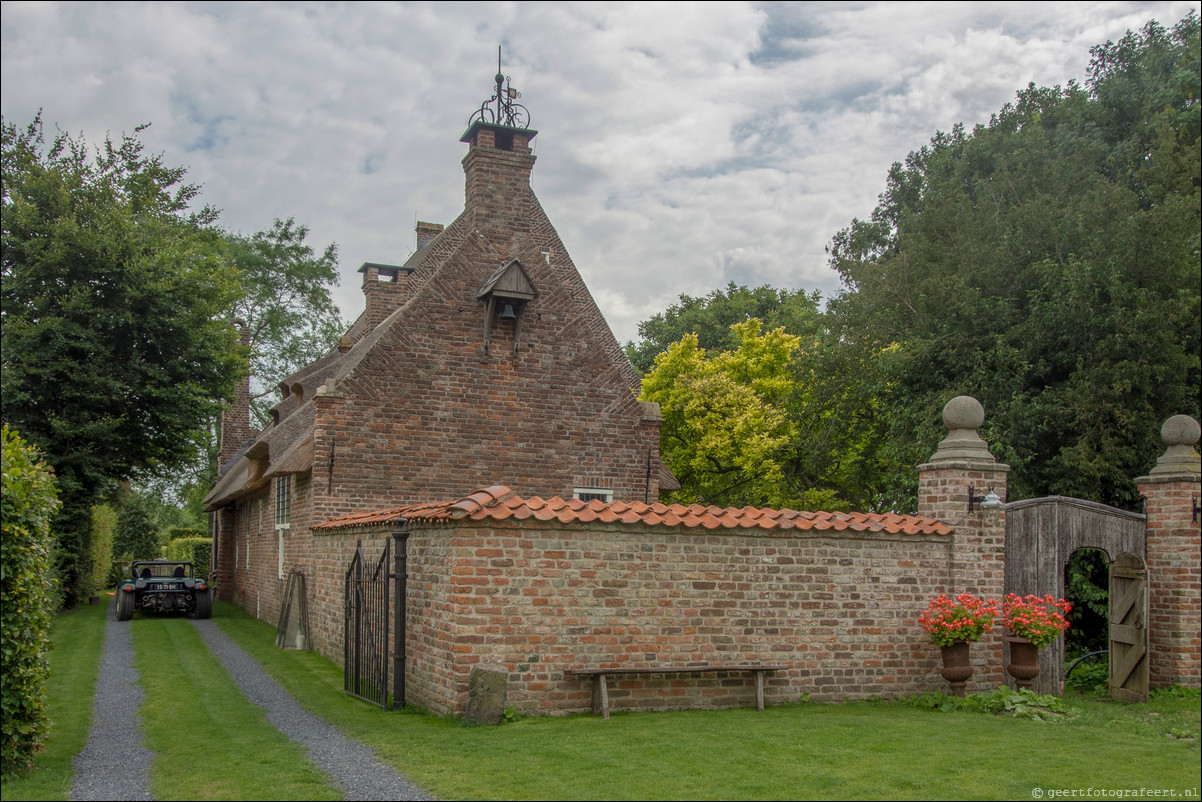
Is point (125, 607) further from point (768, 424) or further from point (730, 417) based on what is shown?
point (768, 424)

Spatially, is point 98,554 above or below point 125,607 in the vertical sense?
above

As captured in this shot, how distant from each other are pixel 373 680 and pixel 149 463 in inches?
609

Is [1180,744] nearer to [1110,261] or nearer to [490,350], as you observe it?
[1110,261]

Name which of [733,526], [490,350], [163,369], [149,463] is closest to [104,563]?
[149,463]

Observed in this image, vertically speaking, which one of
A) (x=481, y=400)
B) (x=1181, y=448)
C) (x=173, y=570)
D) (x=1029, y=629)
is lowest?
(x=173, y=570)

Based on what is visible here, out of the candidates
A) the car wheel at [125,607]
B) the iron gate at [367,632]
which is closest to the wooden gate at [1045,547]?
Result: the iron gate at [367,632]

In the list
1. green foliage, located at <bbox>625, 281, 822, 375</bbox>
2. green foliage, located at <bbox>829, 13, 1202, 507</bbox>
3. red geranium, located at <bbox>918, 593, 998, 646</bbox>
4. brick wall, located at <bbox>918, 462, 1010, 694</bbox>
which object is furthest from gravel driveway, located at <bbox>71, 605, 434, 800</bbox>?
green foliage, located at <bbox>625, 281, 822, 375</bbox>

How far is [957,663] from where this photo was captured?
1036 cm

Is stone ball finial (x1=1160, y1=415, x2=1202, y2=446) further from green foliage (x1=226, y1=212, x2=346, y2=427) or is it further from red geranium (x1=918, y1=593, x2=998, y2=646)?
green foliage (x1=226, y1=212, x2=346, y2=427)

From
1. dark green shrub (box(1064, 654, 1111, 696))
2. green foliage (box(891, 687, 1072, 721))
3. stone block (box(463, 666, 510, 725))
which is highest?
stone block (box(463, 666, 510, 725))

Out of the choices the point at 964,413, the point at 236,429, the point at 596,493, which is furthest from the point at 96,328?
the point at 964,413

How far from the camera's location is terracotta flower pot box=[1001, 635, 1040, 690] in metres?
A: 10.3

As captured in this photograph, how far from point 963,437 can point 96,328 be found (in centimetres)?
1849

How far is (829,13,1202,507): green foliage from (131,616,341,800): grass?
11.9 m
